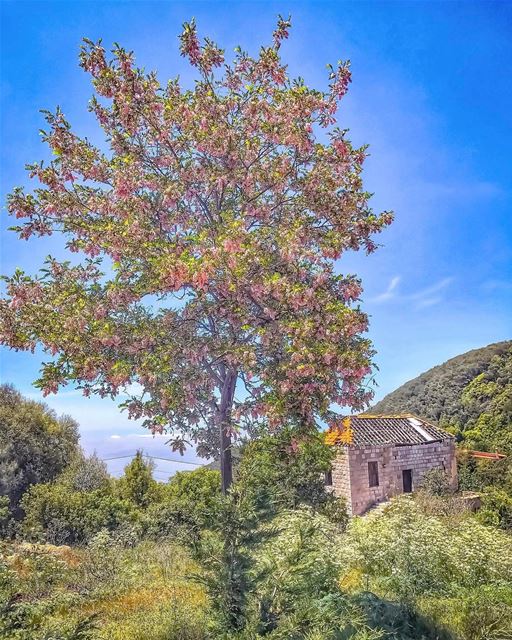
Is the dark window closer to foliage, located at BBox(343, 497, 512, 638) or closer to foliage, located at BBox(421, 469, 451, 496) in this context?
foliage, located at BBox(421, 469, 451, 496)

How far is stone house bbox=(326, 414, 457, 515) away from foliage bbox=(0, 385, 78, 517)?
37.5 feet

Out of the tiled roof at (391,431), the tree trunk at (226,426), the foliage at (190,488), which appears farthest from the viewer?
the tiled roof at (391,431)

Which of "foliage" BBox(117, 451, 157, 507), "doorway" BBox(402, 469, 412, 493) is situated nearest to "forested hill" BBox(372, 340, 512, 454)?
"doorway" BBox(402, 469, 412, 493)

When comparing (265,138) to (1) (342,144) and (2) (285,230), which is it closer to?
(1) (342,144)

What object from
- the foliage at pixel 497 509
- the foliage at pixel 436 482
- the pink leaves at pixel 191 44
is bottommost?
the foliage at pixel 497 509

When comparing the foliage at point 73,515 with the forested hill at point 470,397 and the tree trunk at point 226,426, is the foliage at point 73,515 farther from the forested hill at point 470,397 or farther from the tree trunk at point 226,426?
the forested hill at point 470,397

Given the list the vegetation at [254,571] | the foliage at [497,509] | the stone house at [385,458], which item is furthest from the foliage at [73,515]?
the foliage at [497,509]

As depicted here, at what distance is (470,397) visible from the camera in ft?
157

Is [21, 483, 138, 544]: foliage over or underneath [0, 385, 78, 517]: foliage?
underneath

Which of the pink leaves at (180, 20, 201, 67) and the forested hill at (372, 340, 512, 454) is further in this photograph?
the forested hill at (372, 340, 512, 454)

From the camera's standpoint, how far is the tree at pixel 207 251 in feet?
23.6

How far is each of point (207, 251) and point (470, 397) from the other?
46.0 meters

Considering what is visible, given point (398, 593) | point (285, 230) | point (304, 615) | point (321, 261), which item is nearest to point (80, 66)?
point (285, 230)

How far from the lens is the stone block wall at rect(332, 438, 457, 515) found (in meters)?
26.1
